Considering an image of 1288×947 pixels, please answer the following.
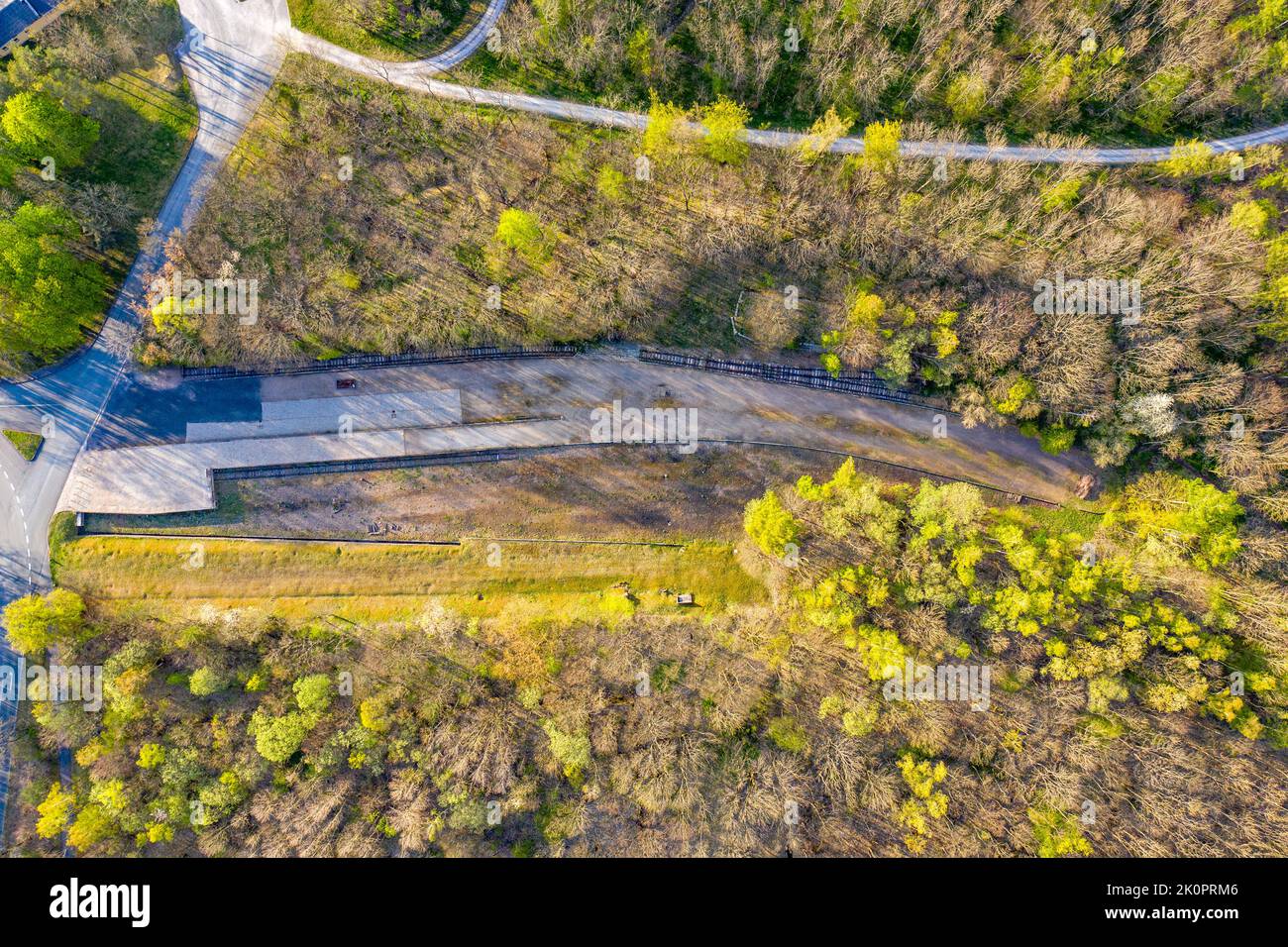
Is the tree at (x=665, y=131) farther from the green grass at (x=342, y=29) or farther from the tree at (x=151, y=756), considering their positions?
the tree at (x=151, y=756)

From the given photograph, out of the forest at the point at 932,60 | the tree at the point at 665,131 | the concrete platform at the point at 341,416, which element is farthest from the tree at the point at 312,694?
the forest at the point at 932,60

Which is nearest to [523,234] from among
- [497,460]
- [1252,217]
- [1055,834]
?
[497,460]

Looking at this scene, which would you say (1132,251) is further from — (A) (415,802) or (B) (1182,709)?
(A) (415,802)

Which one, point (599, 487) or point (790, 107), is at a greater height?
point (790, 107)
